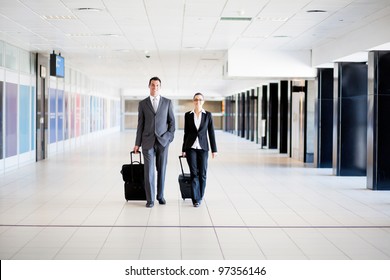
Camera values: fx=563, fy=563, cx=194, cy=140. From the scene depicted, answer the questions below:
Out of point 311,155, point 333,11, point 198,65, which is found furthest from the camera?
point 198,65

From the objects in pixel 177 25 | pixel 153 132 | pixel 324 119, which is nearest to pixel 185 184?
pixel 153 132

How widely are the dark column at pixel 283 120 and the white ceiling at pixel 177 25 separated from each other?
4.81 metres

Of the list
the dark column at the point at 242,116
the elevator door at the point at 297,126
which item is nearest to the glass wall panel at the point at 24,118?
the elevator door at the point at 297,126

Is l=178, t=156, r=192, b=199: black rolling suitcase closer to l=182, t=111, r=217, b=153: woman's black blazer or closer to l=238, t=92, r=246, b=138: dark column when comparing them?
l=182, t=111, r=217, b=153: woman's black blazer

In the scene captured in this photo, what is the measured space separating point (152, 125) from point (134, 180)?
971 millimetres

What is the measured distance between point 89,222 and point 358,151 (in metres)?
8.08

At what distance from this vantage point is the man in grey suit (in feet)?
26.6

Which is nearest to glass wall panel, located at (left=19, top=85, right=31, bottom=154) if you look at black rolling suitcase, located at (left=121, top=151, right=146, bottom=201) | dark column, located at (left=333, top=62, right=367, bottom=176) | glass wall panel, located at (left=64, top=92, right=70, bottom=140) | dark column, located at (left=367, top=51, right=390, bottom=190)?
glass wall panel, located at (left=64, top=92, right=70, bottom=140)

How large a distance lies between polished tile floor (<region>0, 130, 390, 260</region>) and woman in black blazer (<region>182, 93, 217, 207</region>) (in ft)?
1.17

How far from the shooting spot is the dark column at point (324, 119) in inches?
596

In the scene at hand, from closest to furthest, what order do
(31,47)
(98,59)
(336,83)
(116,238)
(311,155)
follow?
(116,238) → (336,83) → (31,47) → (311,155) → (98,59)
